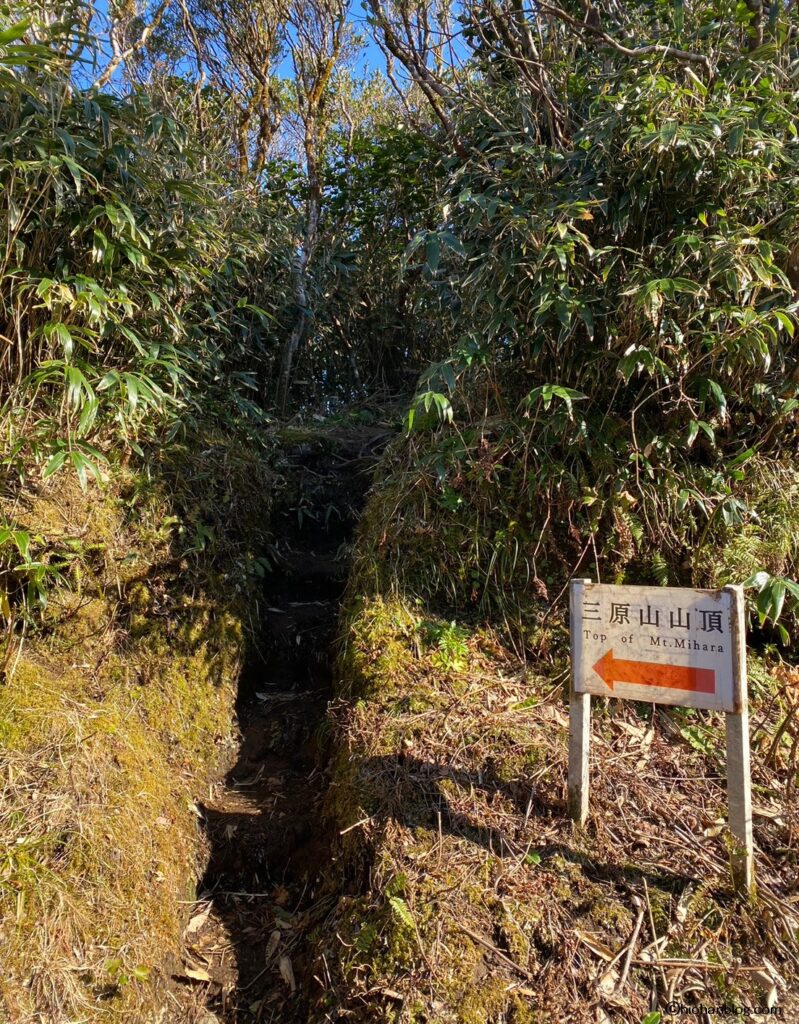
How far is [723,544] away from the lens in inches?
133

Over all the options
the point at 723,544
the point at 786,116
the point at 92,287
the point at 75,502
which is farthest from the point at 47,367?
the point at 786,116

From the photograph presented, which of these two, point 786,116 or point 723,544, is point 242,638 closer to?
point 723,544

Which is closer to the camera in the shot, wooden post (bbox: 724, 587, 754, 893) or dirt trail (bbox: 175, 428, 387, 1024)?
wooden post (bbox: 724, 587, 754, 893)

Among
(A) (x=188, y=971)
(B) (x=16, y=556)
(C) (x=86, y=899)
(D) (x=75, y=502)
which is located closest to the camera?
(C) (x=86, y=899)

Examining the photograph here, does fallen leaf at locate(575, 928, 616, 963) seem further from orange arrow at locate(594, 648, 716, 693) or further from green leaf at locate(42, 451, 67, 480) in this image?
green leaf at locate(42, 451, 67, 480)

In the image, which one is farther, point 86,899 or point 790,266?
point 790,266

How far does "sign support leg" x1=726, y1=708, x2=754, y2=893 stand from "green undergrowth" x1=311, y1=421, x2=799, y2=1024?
3.6 inches

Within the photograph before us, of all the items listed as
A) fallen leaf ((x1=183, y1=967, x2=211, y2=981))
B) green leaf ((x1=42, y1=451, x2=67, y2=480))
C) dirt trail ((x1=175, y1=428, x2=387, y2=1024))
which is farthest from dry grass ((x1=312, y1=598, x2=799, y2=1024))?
green leaf ((x1=42, y1=451, x2=67, y2=480))

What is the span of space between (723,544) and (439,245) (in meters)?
2.16

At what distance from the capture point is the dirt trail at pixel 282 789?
8.39 ft

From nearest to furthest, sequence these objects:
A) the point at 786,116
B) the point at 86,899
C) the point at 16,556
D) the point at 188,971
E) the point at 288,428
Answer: the point at 86,899 → the point at 188,971 → the point at 16,556 → the point at 786,116 → the point at 288,428

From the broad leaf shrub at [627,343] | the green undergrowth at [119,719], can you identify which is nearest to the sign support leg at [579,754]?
the broad leaf shrub at [627,343]

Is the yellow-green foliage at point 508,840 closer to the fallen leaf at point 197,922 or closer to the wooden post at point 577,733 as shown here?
the wooden post at point 577,733

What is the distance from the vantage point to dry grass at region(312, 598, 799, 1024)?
6.89 feet
